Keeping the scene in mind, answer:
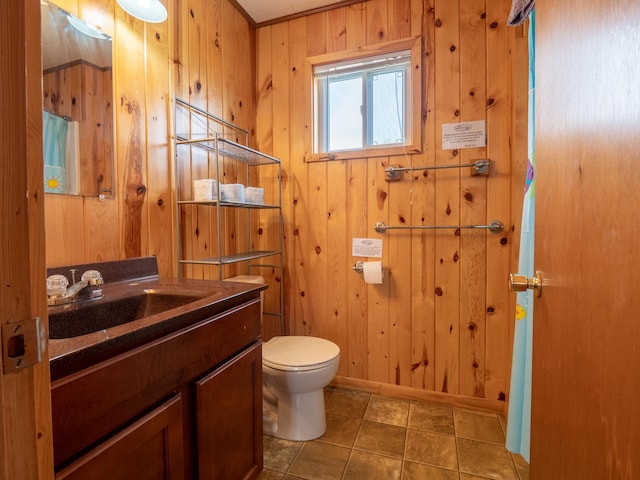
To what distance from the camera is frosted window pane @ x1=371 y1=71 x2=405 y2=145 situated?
2.01 m

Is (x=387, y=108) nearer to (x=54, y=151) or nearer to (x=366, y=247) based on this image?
(x=366, y=247)

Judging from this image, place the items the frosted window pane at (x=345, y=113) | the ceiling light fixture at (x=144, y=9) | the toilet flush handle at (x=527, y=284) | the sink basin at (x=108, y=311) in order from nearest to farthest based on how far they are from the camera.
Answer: the toilet flush handle at (x=527, y=284), the sink basin at (x=108, y=311), the ceiling light fixture at (x=144, y=9), the frosted window pane at (x=345, y=113)

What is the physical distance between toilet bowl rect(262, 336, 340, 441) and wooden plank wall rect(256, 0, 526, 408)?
1.67ft

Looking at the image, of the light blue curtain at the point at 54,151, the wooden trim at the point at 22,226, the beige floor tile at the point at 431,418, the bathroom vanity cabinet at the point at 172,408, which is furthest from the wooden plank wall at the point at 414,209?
the wooden trim at the point at 22,226

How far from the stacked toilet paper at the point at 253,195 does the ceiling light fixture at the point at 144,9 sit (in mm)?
850

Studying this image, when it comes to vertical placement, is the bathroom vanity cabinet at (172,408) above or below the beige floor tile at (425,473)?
above

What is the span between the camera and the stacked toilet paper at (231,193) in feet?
5.30

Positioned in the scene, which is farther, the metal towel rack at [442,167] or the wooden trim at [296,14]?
the wooden trim at [296,14]

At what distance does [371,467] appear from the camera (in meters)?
1.41

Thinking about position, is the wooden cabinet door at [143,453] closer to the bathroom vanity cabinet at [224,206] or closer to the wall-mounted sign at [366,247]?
the bathroom vanity cabinet at [224,206]

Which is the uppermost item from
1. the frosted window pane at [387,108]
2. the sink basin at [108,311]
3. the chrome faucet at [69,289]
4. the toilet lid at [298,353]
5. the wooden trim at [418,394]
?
the frosted window pane at [387,108]

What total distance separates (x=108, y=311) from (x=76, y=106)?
2.48 feet

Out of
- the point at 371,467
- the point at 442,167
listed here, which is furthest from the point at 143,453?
the point at 442,167

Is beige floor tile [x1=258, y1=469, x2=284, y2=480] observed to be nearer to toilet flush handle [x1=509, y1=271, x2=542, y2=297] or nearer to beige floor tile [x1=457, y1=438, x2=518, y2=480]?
beige floor tile [x1=457, y1=438, x2=518, y2=480]
